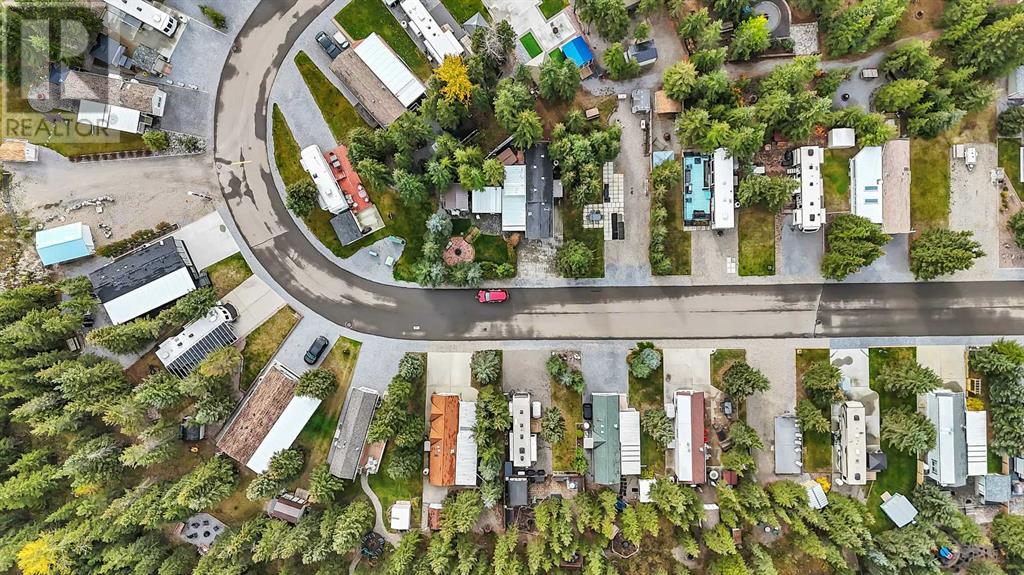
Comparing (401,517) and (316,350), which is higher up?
(316,350)

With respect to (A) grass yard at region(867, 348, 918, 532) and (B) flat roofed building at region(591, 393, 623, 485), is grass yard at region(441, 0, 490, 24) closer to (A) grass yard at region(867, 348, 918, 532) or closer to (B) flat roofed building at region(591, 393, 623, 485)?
(B) flat roofed building at region(591, 393, 623, 485)

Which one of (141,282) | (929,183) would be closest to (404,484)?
(141,282)

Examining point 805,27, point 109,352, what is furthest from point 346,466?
point 805,27

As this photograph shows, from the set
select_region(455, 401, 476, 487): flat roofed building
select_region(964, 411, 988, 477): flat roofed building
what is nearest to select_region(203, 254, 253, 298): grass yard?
select_region(455, 401, 476, 487): flat roofed building

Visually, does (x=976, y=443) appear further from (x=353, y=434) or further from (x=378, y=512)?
(x=353, y=434)

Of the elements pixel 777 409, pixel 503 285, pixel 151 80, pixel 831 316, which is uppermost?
pixel 151 80

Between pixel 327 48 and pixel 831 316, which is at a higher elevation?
pixel 327 48

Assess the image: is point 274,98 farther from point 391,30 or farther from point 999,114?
point 999,114
